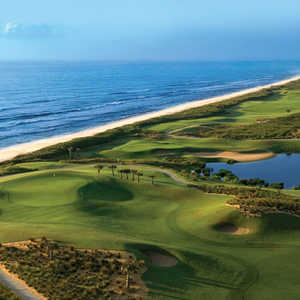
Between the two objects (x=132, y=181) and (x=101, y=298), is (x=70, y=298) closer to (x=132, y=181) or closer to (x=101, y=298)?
(x=101, y=298)

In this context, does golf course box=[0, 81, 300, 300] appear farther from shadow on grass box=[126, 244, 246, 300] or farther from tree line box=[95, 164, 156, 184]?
tree line box=[95, 164, 156, 184]

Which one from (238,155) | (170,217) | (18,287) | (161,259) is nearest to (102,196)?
(170,217)

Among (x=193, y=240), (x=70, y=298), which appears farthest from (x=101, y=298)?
(x=193, y=240)

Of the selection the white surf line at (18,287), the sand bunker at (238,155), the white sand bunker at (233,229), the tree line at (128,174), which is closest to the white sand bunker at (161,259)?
the white sand bunker at (233,229)

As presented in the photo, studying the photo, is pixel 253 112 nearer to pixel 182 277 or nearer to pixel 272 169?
pixel 272 169

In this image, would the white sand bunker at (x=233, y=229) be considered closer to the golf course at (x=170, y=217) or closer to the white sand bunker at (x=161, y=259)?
the golf course at (x=170, y=217)

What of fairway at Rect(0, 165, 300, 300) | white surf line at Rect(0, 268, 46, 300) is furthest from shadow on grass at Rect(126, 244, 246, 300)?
white surf line at Rect(0, 268, 46, 300)
